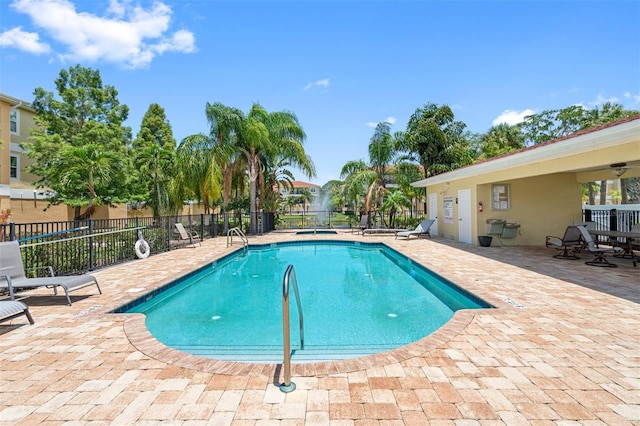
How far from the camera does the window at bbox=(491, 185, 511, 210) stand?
39.3 feet

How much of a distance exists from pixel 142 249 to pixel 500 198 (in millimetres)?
12344

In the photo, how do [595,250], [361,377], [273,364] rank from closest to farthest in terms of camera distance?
[361,377], [273,364], [595,250]

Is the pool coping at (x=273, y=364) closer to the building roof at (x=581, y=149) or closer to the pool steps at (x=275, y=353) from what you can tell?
the pool steps at (x=275, y=353)

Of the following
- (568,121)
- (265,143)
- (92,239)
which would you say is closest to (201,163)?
(265,143)

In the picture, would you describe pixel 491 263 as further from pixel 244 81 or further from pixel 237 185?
pixel 237 185

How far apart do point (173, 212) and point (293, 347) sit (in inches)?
886

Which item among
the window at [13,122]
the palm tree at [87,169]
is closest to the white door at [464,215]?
the palm tree at [87,169]

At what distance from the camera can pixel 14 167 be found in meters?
21.3

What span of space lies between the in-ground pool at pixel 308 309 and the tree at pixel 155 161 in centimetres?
1078

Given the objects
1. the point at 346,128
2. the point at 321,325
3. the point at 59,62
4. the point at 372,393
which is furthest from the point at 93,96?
the point at 372,393

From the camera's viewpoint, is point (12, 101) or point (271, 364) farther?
point (12, 101)

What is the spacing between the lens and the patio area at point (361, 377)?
239cm

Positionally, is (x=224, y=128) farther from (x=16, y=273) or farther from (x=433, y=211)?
(x=16, y=273)

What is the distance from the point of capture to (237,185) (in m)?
20.2
